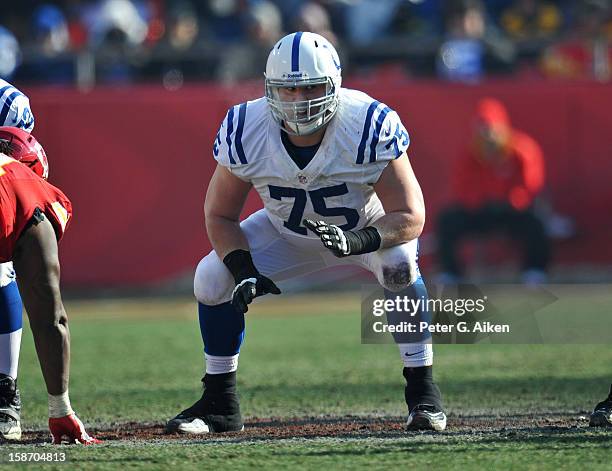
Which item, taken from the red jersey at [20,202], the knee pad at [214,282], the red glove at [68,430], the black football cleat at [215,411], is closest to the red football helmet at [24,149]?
the red jersey at [20,202]

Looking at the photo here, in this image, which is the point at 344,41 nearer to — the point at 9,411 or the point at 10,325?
the point at 10,325

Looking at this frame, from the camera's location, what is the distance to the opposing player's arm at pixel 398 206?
198 inches

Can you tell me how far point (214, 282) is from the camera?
521 centimetres

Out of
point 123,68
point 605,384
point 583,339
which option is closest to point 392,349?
point 583,339

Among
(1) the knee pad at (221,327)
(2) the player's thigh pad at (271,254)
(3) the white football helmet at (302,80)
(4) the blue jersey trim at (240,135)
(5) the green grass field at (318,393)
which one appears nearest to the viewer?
(5) the green grass field at (318,393)

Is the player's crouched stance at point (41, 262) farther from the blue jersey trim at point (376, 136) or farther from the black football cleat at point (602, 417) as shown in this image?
the black football cleat at point (602, 417)

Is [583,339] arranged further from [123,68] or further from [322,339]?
[123,68]

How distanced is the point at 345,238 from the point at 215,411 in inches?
42.7

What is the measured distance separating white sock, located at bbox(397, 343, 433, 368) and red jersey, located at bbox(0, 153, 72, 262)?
5.28ft

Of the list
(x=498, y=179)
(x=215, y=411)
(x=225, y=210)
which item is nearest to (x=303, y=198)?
(x=225, y=210)

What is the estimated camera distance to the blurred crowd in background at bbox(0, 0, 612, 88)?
40.3ft

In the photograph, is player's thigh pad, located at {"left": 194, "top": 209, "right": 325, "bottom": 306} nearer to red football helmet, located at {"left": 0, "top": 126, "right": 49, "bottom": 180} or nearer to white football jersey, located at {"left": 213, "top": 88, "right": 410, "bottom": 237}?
white football jersey, located at {"left": 213, "top": 88, "right": 410, "bottom": 237}

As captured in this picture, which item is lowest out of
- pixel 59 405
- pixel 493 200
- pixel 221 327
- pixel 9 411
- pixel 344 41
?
pixel 9 411

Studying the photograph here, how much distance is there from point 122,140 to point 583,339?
5506mm
